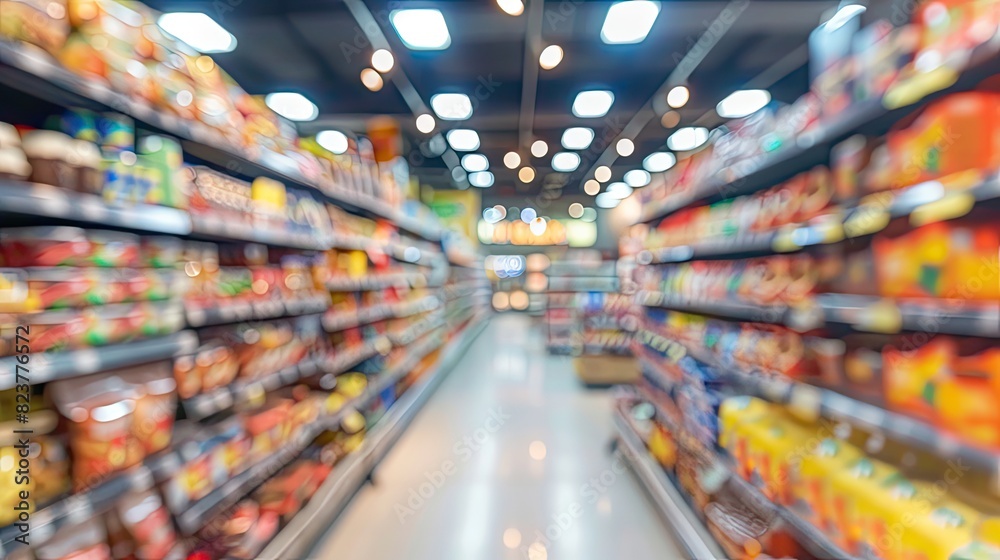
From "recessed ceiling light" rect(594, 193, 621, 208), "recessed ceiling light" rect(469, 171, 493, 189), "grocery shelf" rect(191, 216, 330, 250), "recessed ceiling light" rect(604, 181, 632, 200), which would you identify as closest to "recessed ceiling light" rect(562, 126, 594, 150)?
"recessed ceiling light" rect(469, 171, 493, 189)

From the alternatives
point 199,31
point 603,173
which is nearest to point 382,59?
point 199,31

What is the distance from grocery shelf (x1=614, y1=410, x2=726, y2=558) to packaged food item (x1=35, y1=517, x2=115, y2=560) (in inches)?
83.7

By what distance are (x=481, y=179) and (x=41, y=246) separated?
1192 centimetres

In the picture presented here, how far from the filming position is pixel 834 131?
1.54 meters

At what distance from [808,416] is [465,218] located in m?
11.8

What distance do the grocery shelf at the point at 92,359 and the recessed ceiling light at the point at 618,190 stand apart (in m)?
12.9

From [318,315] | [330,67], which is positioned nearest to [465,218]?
[330,67]

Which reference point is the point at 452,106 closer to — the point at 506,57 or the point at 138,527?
the point at 506,57

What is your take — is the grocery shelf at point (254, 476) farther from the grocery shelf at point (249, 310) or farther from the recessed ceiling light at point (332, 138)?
the recessed ceiling light at point (332, 138)

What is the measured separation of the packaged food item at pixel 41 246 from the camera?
1244 mm

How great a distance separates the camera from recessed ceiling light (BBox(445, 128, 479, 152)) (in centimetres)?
819

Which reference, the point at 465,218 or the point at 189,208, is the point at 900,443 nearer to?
the point at 189,208

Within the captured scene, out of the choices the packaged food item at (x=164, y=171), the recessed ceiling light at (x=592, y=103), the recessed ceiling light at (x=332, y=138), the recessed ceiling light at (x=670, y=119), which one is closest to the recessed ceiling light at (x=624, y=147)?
the recessed ceiling light at (x=670, y=119)

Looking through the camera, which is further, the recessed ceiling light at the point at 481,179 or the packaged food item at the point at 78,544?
the recessed ceiling light at the point at 481,179
